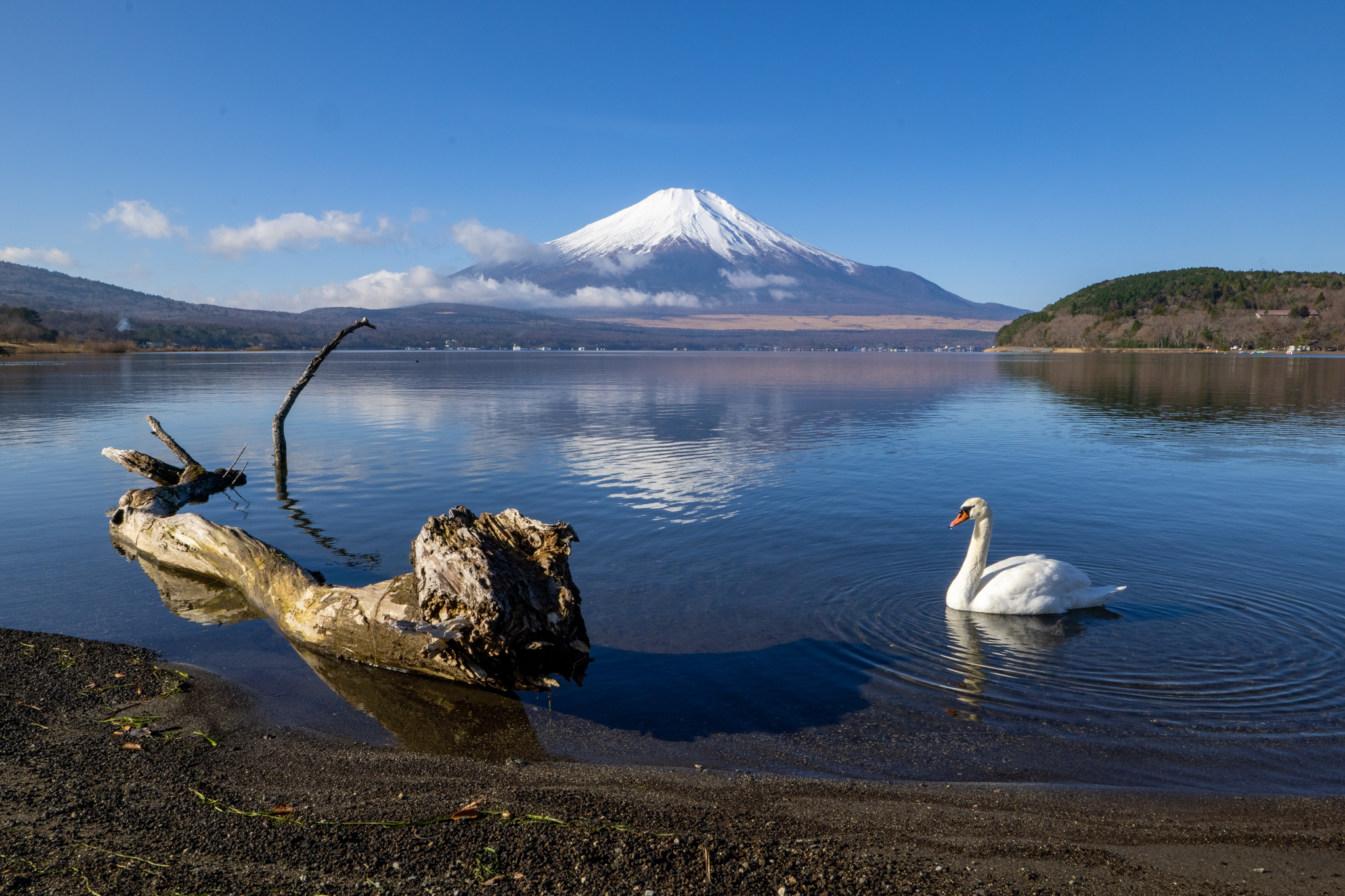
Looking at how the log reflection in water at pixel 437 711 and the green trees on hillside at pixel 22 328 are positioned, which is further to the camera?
the green trees on hillside at pixel 22 328

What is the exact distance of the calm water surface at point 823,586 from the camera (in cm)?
732

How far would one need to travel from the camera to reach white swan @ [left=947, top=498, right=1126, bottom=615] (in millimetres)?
10570

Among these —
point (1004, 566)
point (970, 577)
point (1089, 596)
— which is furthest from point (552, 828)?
point (1089, 596)

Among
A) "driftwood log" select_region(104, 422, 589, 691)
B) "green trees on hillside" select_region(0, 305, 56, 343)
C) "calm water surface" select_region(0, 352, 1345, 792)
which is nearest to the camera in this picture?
"calm water surface" select_region(0, 352, 1345, 792)

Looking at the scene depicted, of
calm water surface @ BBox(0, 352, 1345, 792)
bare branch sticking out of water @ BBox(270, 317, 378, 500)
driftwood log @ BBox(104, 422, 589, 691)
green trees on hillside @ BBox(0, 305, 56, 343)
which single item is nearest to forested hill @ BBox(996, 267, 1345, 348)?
calm water surface @ BBox(0, 352, 1345, 792)

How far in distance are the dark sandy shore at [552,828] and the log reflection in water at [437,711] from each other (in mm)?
317

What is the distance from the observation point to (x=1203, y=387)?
59031mm

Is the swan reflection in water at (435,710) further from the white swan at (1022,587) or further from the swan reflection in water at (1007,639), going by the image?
the white swan at (1022,587)

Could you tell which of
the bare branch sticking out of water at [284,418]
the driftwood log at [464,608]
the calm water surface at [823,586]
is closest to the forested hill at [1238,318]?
the calm water surface at [823,586]

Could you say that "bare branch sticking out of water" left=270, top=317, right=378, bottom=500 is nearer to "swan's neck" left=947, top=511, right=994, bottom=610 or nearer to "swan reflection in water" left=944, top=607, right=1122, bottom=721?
"swan's neck" left=947, top=511, right=994, bottom=610

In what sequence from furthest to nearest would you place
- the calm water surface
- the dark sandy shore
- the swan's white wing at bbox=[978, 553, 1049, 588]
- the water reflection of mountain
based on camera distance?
the water reflection of mountain
the swan's white wing at bbox=[978, 553, 1049, 588]
the calm water surface
the dark sandy shore

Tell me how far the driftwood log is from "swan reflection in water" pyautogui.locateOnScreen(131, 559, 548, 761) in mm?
161

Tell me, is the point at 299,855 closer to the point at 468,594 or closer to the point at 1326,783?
the point at 468,594

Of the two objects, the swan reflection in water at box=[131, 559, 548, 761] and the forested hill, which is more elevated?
the forested hill
